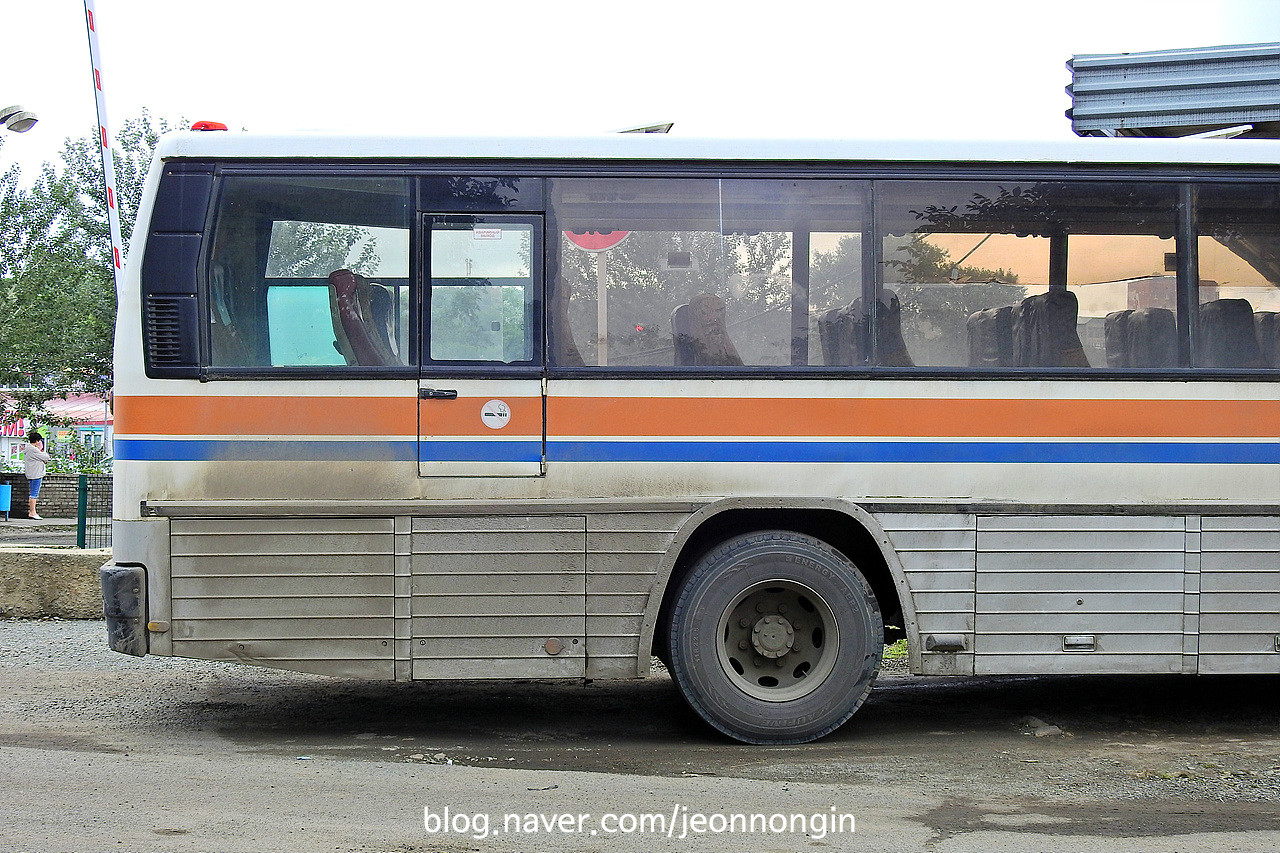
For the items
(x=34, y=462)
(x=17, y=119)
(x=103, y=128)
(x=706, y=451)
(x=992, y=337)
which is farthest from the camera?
(x=34, y=462)

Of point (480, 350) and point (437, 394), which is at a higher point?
point (480, 350)

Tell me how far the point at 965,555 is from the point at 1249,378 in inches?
68.9

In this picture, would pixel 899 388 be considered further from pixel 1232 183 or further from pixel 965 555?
pixel 1232 183

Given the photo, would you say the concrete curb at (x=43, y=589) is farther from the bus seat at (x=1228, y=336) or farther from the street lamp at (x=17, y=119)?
the bus seat at (x=1228, y=336)

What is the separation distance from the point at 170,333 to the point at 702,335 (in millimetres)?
2671

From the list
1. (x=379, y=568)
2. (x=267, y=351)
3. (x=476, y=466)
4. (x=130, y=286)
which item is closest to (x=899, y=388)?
(x=476, y=466)

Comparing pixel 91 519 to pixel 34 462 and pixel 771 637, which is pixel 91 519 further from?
pixel 34 462

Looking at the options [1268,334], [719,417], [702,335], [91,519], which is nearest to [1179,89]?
[1268,334]

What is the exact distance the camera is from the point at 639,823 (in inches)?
179

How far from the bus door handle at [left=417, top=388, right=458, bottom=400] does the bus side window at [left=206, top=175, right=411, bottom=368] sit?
0.17 metres

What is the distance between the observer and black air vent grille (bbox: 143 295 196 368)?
5.69 metres

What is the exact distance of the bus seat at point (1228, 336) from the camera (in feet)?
19.5

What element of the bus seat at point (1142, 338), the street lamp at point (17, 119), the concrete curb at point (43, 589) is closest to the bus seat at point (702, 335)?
the bus seat at point (1142, 338)

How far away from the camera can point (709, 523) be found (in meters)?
6.00
